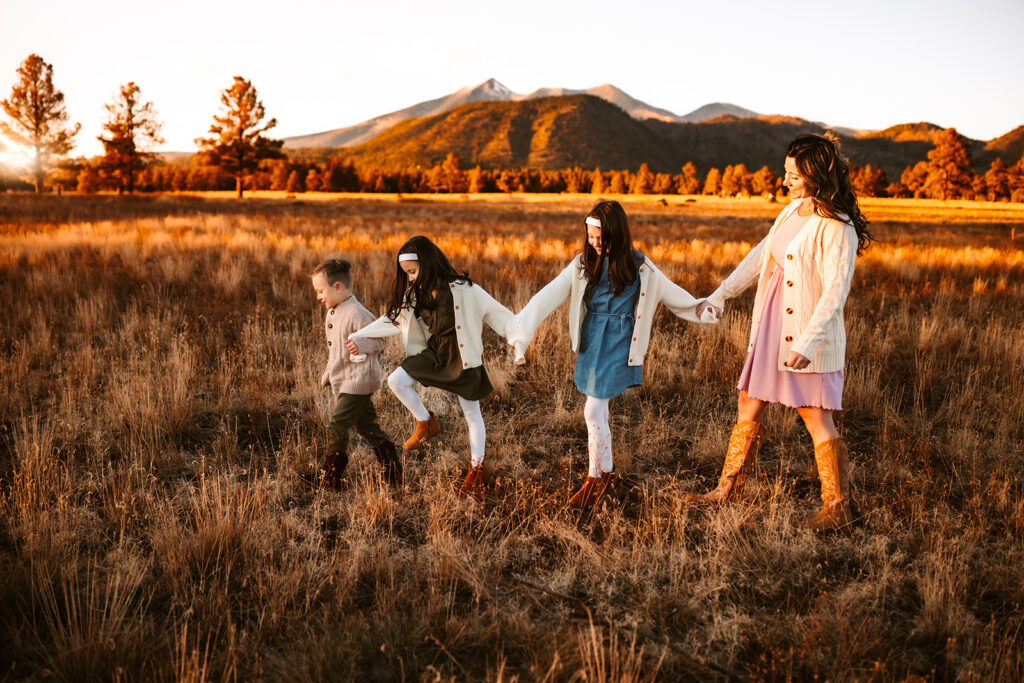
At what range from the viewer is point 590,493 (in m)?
3.33

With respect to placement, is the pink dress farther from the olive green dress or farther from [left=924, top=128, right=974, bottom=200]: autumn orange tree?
[left=924, top=128, right=974, bottom=200]: autumn orange tree

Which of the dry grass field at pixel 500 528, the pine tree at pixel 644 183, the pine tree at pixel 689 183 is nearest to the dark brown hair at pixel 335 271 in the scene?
the dry grass field at pixel 500 528

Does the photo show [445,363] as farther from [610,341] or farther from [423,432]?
[610,341]

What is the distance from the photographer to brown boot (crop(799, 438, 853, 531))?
310cm

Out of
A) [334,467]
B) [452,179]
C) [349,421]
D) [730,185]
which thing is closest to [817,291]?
[349,421]

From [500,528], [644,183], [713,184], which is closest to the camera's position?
[500,528]

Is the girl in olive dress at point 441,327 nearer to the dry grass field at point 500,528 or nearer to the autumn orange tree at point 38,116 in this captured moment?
the dry grass field at point 500,528

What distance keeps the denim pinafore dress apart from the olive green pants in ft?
4.69

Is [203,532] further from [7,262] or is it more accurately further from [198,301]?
[7,262]

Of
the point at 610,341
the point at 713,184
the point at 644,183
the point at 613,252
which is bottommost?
the point at 610,341

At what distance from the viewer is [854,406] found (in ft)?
16.1

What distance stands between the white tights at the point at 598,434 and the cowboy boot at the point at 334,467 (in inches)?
64.1

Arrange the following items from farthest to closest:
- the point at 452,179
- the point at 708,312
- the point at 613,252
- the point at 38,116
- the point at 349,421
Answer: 1. the point at 452,179
2. the point at 38,116
3. the point at 349,421
4. the point at 708,312
5. the point at 613,252

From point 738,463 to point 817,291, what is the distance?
3.76ft
